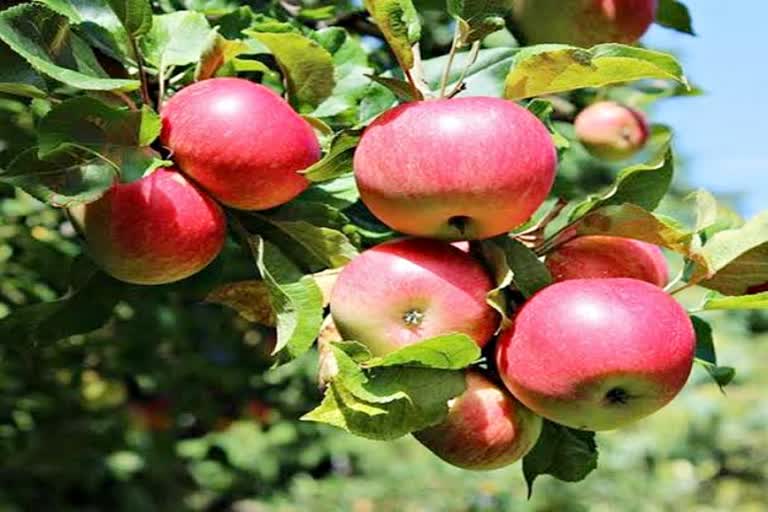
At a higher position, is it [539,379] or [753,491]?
[539,379]

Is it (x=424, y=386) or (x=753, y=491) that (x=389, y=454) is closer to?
(x=753, y=491)

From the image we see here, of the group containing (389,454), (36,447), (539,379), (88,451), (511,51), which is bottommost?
(389,454)

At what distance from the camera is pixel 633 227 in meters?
1.01

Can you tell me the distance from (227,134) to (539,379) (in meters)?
0.34

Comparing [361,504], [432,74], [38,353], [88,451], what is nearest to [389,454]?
[361,504]

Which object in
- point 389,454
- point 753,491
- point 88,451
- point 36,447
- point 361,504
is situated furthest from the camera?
point 753,491

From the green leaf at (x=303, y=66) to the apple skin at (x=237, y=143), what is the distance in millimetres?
64

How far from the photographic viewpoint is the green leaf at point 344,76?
3.90ft

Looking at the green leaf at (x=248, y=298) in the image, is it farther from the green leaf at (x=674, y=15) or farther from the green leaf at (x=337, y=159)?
the green leaf at (x=674, y=15)

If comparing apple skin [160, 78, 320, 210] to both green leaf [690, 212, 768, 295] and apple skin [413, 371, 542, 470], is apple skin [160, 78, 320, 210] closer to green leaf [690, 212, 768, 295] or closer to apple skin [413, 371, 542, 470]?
apple skin [413, 371, 542, 470]

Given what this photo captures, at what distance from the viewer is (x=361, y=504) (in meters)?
4.28

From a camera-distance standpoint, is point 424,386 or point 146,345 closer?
point 424,386

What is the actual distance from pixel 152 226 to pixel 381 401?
279 millimetres

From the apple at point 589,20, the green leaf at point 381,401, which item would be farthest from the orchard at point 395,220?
the apple at point 589,20
